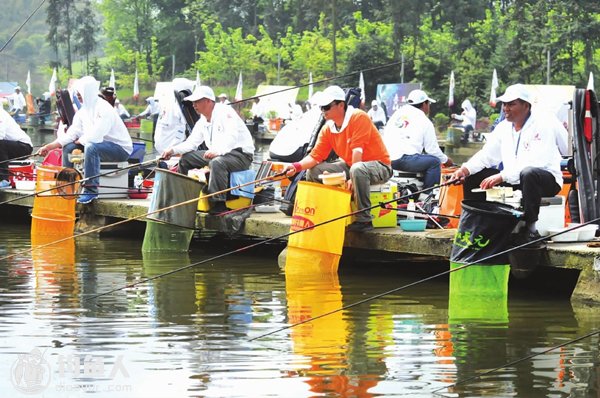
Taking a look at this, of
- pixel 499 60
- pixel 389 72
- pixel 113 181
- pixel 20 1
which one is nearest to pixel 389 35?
pixel 389 72

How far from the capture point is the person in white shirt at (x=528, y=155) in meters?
10.7

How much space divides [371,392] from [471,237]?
9.66 ft

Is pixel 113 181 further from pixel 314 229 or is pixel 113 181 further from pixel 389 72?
pixel 389 72

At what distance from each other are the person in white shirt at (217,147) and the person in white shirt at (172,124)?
6.59 feet

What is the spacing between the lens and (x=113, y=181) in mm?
16188

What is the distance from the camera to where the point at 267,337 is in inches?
367

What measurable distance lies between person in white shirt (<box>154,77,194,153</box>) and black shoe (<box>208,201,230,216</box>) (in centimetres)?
270

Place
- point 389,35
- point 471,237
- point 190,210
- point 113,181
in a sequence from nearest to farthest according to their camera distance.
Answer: point 471,237 → point 190,210 → point 113,181 → point 389,35

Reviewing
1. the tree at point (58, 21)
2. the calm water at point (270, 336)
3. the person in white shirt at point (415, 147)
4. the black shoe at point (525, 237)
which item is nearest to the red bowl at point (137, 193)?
the calm water at point (270, 336)

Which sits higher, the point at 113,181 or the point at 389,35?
the point at 389,35

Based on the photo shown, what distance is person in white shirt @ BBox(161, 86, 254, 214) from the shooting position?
13938mm

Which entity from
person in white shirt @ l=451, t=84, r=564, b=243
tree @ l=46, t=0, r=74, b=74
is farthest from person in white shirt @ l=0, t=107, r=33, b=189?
tree @ l=46, t=0, r=74, b=74

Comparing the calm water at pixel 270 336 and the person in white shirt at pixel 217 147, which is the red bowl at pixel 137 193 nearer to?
the person in white shirt at pixel 217 147

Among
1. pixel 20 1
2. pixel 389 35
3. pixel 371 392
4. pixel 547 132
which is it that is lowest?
pixel 371 392
